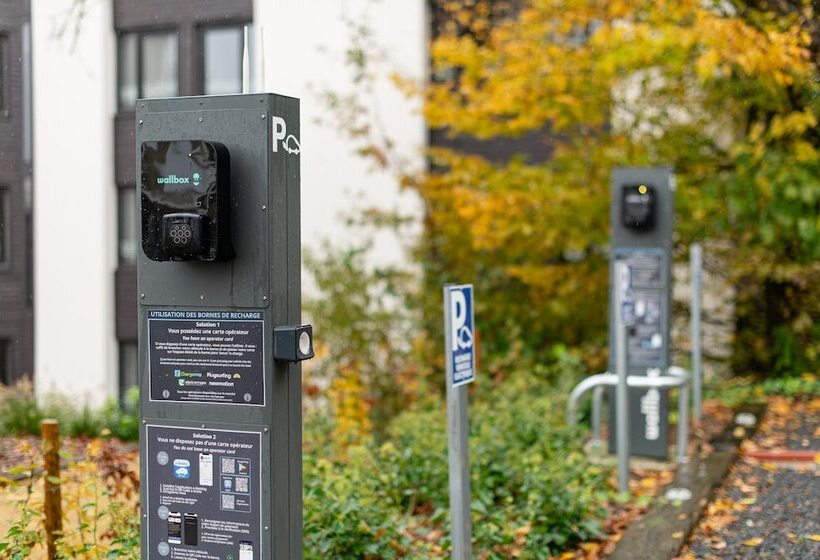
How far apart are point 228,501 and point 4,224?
11.3 ft

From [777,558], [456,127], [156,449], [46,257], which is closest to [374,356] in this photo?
[456,127]

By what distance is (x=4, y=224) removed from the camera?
679 cm

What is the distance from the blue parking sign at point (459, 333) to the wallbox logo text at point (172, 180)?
4.60ft

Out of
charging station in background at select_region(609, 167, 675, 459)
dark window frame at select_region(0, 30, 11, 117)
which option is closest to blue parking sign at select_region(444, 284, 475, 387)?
dark window frame at select_region(0, 30, 11, 117)

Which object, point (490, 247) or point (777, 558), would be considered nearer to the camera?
point (777, 558)

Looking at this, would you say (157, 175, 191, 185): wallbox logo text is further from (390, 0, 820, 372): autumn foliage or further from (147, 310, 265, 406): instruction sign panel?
(390, 0, 820, 372): autumn foliage

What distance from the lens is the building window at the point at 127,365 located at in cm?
1325

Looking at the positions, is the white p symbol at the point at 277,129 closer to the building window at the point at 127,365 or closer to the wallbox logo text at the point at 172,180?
the wallbox logo text at the point at 172,180

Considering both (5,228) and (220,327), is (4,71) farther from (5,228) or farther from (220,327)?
(220,327)

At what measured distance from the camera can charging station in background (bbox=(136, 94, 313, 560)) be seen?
3982 millimetres

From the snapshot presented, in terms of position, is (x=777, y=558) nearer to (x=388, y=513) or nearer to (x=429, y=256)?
(x=388, y=513)

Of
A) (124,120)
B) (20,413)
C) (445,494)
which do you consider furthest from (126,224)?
(445,494)

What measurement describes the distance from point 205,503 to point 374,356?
8808mm

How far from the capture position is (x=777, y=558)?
6.04 metres
